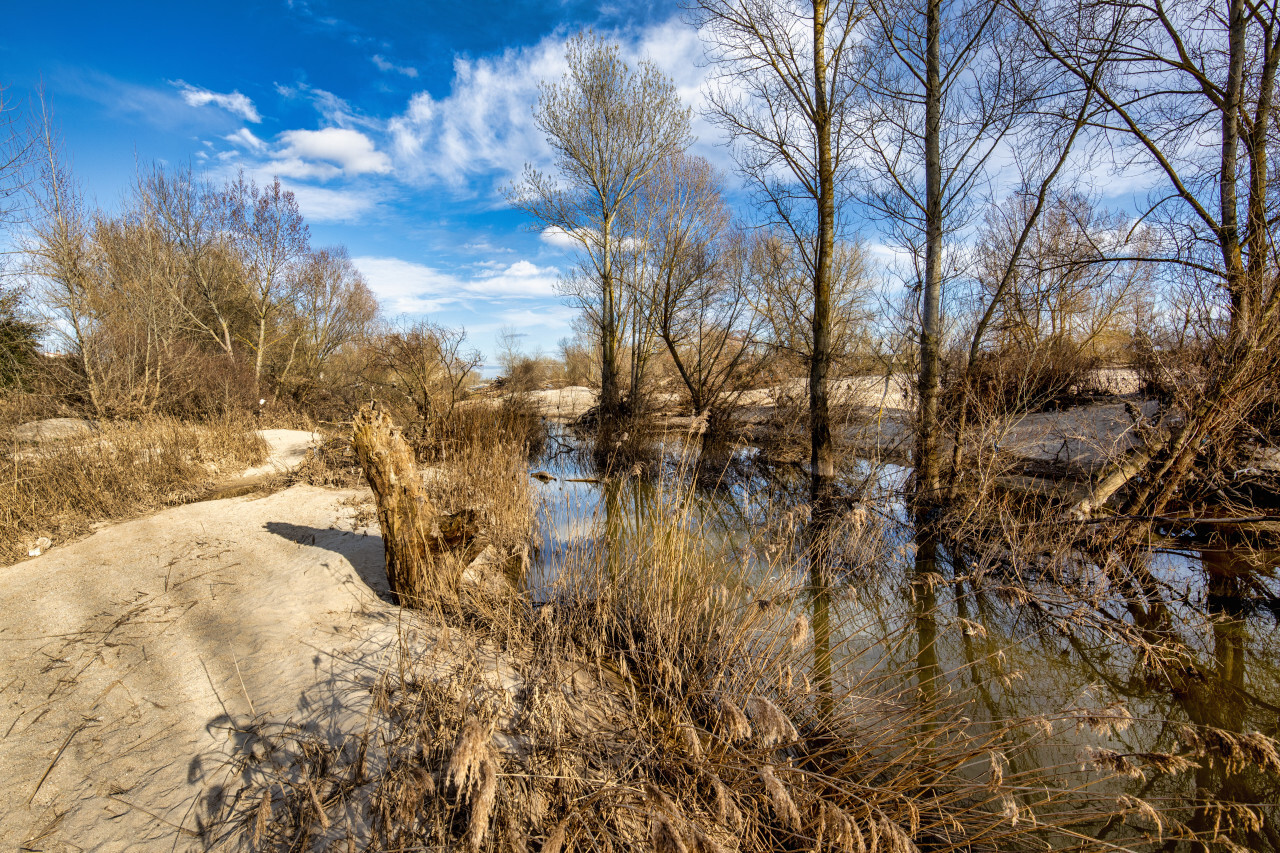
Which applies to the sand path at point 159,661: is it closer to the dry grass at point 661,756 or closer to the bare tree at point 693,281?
the dry grass at point 661,756

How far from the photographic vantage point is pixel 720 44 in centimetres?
714

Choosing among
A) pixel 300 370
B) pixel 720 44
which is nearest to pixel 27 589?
pixel 720 44

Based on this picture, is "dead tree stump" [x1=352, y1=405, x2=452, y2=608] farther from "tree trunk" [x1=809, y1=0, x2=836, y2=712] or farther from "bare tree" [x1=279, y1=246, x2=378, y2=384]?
"bare tree" [x1=279, y1=246, x2=378, y2=384]

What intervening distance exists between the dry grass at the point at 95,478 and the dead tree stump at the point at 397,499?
3.50 m

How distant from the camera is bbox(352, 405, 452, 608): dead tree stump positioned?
3.78 meters

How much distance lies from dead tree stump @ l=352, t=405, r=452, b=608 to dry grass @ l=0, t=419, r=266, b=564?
3.50m

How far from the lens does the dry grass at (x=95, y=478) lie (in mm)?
4906

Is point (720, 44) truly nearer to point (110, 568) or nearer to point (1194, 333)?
point (1194, 333)

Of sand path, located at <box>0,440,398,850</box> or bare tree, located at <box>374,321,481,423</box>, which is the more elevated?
bare tree, located at <box>374,321,481,423</box>

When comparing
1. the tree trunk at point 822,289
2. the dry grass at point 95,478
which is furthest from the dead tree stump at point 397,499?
the tree trunk at point 822,289

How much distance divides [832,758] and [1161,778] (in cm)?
162

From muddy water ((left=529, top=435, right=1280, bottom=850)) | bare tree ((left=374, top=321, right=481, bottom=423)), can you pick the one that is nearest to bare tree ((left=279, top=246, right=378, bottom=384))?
bare tree ((left=374, top=321, right=481, bottom=423))

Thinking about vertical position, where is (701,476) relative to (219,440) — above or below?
below

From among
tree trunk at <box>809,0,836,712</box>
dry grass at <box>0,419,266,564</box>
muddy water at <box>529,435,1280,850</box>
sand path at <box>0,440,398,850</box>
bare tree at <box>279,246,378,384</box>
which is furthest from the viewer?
bare tree at <box>279,246,378,384</box>
